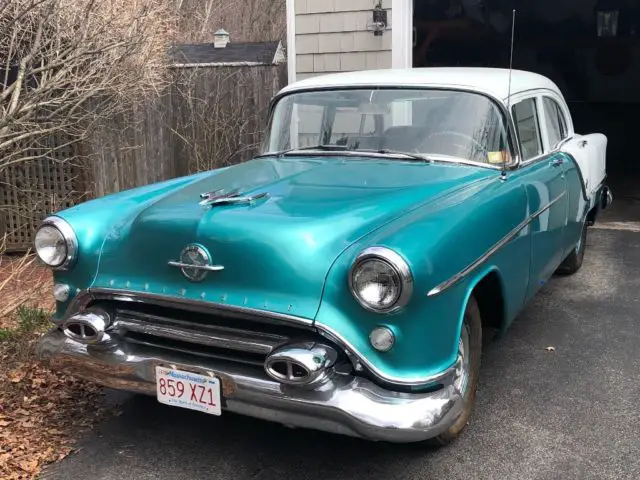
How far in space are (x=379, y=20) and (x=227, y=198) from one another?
5328mm

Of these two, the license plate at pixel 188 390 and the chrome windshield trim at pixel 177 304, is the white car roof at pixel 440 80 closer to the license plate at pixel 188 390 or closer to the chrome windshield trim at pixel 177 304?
the chrome windshield trim at pixel 177 304

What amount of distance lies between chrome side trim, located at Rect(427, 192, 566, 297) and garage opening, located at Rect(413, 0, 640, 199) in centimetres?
773

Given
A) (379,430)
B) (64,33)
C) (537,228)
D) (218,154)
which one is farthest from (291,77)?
(379,430)

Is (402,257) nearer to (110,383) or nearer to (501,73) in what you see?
(110,383)

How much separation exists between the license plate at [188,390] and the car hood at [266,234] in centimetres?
32

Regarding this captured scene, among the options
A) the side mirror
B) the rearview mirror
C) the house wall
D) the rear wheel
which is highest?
the house wall

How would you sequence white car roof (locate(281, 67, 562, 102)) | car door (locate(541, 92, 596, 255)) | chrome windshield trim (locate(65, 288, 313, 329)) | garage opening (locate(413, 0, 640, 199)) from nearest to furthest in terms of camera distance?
chrome windshield trim (locate(65, 288, 313, 329)) < white car roof (locate(281, 67, 562, 102)) < car door (locate(541, 92, 596, 255)) < garage opening (locate(413, 0, 640, 199))

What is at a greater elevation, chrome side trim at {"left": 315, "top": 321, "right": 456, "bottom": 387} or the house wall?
the house wall

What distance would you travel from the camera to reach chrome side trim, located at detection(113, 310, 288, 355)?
2.55 m

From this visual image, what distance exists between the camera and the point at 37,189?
7176 millimetres

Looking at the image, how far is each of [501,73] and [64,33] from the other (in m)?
4.34

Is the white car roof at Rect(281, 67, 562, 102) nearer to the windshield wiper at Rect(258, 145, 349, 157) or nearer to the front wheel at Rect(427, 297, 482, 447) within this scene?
the windshield wiper at Rect(258, 145, 349, 157)

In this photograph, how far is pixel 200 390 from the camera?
2625 mm

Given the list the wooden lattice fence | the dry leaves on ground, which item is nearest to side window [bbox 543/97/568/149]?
the dry leaves on ground
